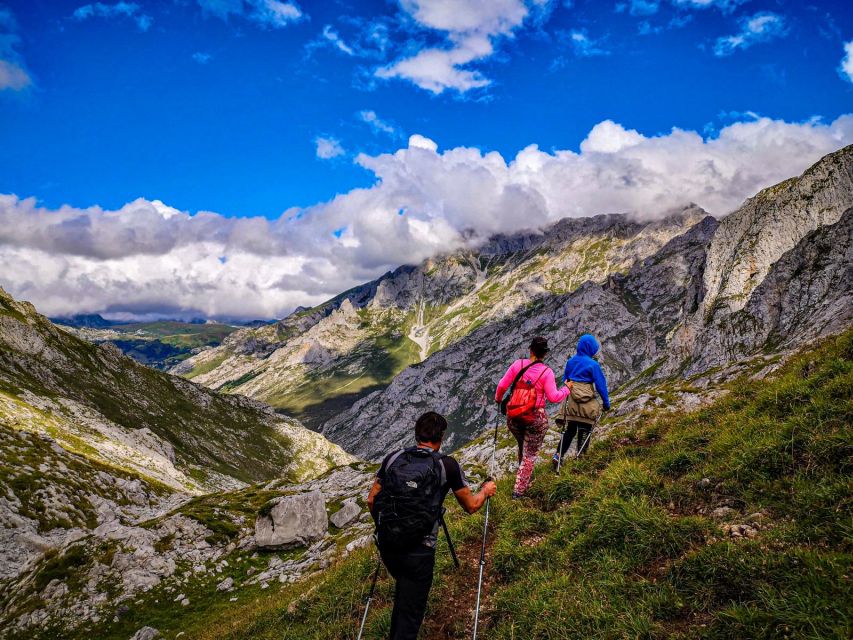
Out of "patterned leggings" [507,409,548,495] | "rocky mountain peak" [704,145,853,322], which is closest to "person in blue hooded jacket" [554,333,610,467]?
"patterned leggings" [507,409,548,495]

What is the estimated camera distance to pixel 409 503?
677cm

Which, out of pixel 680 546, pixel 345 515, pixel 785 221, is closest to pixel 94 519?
pixel 345 515

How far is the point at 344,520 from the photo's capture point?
32.8 meters

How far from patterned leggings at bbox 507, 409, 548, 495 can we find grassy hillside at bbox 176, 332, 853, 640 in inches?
16.1

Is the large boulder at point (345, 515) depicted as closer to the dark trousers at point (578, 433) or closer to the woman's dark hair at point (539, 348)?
the dark trousers at point (578, 433)

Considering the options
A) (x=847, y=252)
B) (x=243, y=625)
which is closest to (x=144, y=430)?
(x=243, y=625)

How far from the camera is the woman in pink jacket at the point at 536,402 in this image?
1205 cm

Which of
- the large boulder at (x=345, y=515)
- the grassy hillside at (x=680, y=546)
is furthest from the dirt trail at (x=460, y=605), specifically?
the large boulder at (x=345, y=515)

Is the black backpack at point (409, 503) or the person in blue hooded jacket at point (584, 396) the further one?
the person in blue hooded jacket at point (584, 396)

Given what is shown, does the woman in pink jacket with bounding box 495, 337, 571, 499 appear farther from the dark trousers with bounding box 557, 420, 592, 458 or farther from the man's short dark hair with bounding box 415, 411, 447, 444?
the man's short dark hair with bounding box 415, 411, 447, 444

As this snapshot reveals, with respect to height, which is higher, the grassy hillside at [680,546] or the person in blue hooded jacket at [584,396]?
the person in blue hooded jacket at [584,396]

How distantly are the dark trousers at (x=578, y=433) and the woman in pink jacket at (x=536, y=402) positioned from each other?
1.78m

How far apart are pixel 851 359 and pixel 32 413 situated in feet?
336

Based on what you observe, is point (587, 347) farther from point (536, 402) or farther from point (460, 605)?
point (460, 605)
